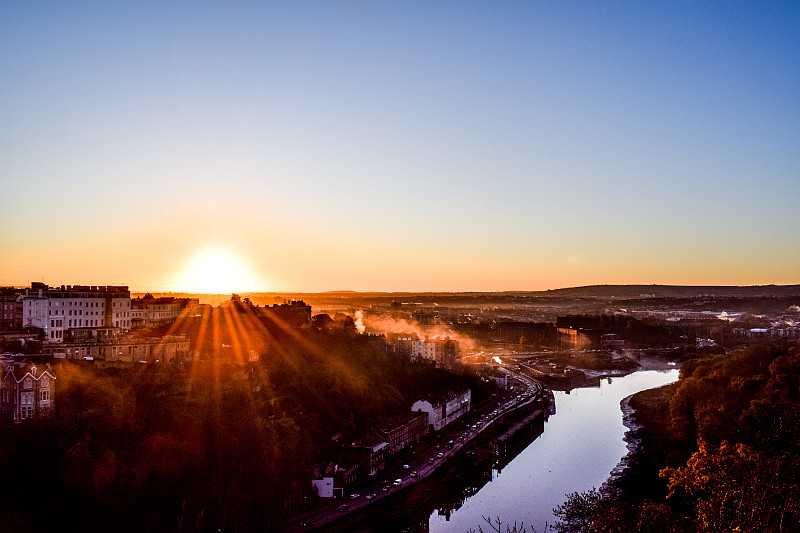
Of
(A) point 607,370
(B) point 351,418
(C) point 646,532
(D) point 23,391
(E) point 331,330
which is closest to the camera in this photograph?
(C) point 646,532

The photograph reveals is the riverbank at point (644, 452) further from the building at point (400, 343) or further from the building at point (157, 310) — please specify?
the building at point (157, 310)

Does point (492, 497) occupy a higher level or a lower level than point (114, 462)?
lower

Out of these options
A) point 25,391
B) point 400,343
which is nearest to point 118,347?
point 25,391

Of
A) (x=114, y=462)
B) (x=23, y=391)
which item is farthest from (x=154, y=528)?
(x=23, y=391)

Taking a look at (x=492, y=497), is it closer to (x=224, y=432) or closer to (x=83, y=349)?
(x=224, y=432)

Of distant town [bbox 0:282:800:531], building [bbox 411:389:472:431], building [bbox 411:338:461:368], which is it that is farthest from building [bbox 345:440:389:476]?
building [bbox 411:338:461:368]
